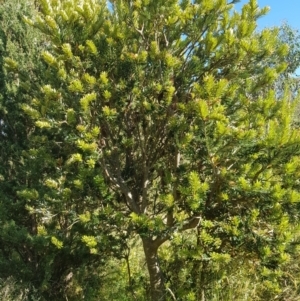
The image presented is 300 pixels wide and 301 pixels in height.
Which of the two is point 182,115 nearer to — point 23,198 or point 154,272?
point 154,272

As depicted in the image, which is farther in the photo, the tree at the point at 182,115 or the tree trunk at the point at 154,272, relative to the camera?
the tree trunk at the point at 154,272

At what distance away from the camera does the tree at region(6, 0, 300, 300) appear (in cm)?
289

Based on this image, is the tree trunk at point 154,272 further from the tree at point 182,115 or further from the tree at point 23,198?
the tree at point 23,198

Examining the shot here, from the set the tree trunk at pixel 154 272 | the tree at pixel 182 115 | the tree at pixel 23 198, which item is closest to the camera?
the tree at pixel 182 115

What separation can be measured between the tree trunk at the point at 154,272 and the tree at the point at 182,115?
0.31 meters

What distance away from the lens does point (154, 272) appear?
→ 389 centimetres

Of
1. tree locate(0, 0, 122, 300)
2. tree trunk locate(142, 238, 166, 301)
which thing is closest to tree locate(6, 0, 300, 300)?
tree trunk locate(142, 238, 166, 301)

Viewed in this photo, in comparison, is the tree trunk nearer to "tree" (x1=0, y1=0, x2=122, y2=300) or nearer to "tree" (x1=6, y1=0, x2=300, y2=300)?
"tree" (x1=6, y1=0, x2=300, y2=300)

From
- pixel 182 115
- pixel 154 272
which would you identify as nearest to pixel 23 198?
pixel 154 272

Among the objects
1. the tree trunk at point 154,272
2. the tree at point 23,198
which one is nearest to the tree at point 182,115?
the tree trunk at point 154,272

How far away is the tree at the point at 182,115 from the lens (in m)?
2.89

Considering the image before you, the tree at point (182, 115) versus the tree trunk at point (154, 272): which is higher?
the tree at point (182, 115)

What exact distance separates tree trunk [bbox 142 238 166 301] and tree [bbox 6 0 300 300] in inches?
12.1

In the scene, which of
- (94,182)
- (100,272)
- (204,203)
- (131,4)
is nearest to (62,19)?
(131,4)
